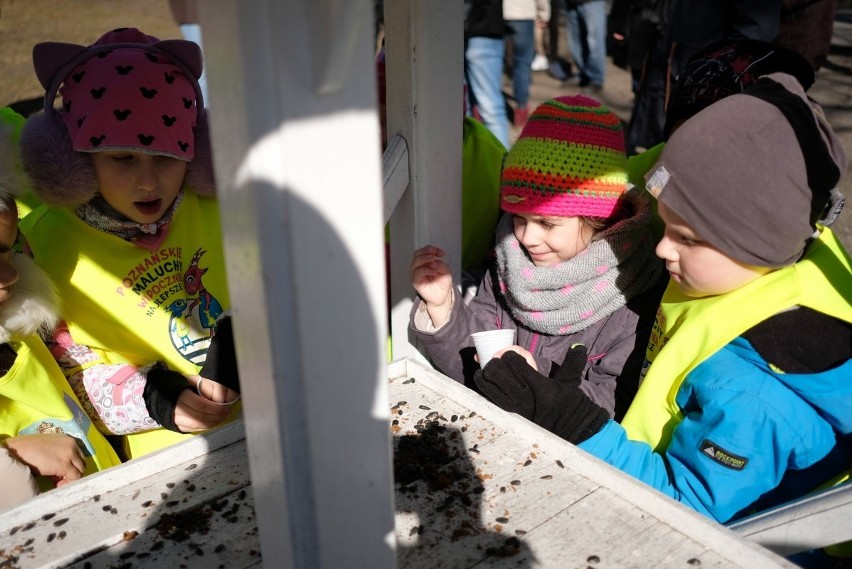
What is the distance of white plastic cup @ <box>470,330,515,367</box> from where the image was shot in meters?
1.90

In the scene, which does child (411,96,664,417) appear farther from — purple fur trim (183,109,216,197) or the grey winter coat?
purple fur trim (183,109,216,197)

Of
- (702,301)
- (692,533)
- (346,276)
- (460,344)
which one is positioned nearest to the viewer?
(346,276)

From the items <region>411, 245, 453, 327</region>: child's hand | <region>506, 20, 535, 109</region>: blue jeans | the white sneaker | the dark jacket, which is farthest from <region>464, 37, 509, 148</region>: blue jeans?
the white sneaker

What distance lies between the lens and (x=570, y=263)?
213 cm

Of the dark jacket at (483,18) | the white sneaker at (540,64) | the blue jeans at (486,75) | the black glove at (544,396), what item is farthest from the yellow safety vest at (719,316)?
the white sneaker at (540,64)

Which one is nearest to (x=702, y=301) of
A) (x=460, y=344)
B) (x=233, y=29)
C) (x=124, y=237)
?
(x=460, y=344)

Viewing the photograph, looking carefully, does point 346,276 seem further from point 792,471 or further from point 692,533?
point 792,471

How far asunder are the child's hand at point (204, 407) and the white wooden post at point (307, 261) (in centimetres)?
102

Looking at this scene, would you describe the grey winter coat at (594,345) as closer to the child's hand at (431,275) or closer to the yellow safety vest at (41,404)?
the child's hand at (431,275)

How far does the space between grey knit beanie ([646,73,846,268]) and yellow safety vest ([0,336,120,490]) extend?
1.57 metres

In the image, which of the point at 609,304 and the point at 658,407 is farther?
the point at 609,304

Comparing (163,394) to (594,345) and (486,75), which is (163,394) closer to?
(594,345)

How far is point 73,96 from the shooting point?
2066 millimetres

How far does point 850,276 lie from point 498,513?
1024 mm
